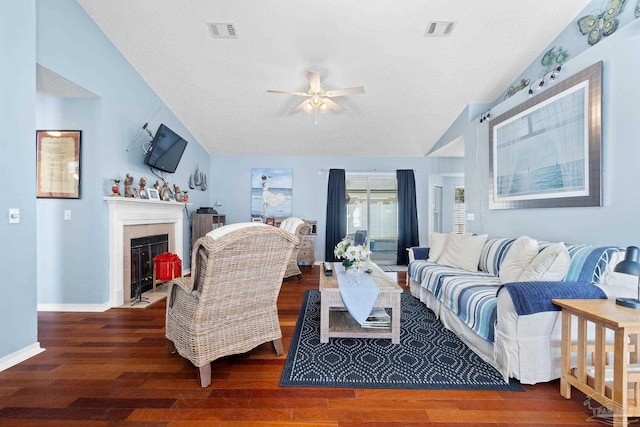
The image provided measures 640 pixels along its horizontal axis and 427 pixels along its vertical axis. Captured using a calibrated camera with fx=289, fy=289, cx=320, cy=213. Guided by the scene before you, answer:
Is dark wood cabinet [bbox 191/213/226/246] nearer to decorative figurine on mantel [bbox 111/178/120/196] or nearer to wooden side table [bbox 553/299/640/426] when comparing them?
decorative figurine on mantel [bbox 111/178/120/196]

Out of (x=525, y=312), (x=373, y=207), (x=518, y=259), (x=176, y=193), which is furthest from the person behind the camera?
(x=373, y=207)

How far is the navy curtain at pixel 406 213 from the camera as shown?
19.6 feet

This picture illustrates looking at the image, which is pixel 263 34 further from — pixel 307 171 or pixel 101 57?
pixel 307 171

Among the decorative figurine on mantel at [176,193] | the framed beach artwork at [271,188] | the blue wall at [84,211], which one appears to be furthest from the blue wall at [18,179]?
the framed beach artwork at [271,188]

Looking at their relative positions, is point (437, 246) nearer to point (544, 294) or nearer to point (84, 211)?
point (544, 294)

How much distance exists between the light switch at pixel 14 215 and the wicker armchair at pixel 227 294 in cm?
122

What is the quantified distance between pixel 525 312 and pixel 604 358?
377 millimetres

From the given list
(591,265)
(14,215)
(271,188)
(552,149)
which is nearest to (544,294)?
(591,265)

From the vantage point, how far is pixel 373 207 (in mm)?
6250

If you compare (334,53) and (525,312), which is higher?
(334,53)

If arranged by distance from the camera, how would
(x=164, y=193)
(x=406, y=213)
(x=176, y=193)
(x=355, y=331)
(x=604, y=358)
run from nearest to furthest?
(x=604, y=358)
(x=355, y=331)
(x=164, y=193)
(x=176, y=193)
(x=406, y=213)

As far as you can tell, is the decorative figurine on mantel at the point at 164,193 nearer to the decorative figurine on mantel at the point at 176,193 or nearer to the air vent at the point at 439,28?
the decorative figurine on mantel at the point at 176,193

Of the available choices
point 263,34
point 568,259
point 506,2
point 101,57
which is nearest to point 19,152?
point 101,57

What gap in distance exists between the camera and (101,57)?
3.14 meters
